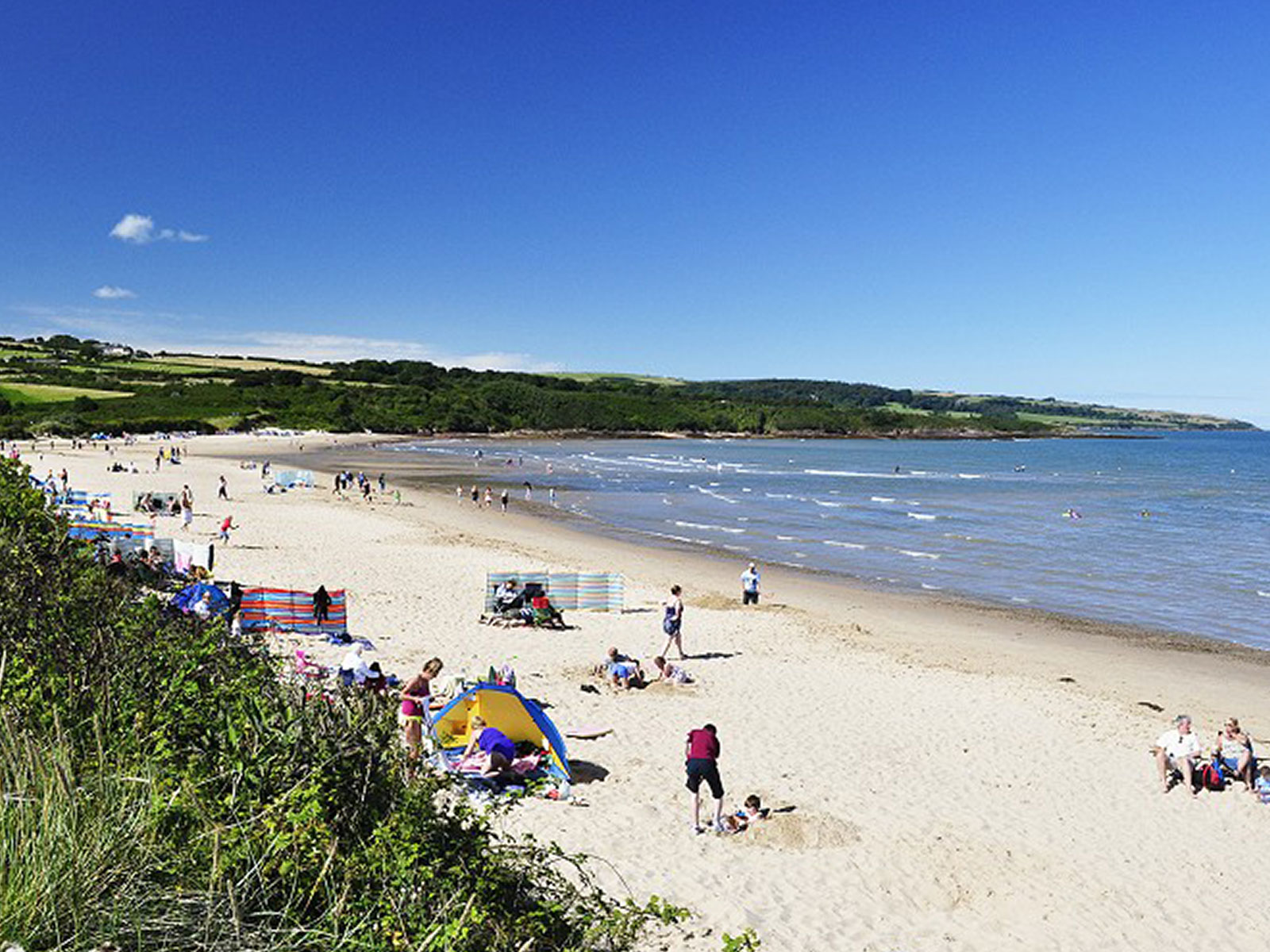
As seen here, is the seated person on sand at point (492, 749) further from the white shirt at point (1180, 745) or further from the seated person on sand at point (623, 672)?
the white shirt at point (1180, 745)

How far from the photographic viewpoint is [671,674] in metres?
15.9

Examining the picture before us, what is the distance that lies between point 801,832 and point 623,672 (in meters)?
5.42

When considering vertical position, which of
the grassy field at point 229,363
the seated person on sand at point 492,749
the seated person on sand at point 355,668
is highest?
the grassy field at point 229,363

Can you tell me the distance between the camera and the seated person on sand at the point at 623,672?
594 inches

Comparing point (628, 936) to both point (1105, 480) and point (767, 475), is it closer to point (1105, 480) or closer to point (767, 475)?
point (767, 475)

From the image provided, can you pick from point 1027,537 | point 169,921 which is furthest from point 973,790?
point 1027,537

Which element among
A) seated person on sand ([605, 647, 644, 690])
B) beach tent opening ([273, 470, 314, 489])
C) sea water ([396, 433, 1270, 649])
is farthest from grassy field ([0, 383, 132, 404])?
seated person on sand ([605, 647, 644, 690])

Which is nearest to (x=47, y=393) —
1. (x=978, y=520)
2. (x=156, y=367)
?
(x=156, y=367)

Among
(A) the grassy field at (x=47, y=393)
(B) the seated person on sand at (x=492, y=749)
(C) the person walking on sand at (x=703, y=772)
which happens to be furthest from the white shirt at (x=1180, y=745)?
(A) the grassy field at (x=47, y=393)

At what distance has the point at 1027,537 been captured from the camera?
41.5 metres

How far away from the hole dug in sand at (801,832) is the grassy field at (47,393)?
11449cm

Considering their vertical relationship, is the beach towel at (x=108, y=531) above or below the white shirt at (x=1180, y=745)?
above

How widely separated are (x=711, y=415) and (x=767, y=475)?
3822 inches

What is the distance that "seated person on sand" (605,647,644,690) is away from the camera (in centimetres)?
1508
